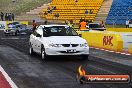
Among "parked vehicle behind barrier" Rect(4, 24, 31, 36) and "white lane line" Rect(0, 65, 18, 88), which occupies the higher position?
"white lane line" Rect(0, 65, 18, 88)

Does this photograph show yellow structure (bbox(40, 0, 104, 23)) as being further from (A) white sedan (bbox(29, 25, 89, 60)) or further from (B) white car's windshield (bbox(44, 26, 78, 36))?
(A) white sedan (bbox(29, 25, 89, 60))

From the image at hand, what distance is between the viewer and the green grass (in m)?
72.8

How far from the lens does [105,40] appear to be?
24703 millimetres

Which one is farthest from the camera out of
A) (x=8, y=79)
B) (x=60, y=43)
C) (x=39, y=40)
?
(x=39, y=40)

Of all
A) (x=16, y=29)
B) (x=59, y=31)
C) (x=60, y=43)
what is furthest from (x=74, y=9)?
(x=60, y=43)

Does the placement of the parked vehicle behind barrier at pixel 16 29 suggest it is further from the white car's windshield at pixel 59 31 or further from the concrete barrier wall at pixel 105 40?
the white car's windshield at pixel 59 31

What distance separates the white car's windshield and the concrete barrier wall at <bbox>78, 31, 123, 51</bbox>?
550 cm

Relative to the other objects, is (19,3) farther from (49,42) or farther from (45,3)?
(49,42)

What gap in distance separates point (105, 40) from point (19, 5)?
52.6 m

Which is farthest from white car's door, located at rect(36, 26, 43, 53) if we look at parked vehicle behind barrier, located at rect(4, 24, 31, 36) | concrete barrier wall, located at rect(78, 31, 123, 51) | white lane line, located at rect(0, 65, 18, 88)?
parked vehicle behind barrier, located at rect(4, 24, 31, 36)

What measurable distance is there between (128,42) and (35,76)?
43.8 feet

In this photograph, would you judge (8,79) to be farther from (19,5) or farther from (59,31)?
(19,5)

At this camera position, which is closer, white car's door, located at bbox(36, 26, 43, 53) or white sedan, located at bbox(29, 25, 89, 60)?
white sedan, located at bbox(29, 25, 89, 60)

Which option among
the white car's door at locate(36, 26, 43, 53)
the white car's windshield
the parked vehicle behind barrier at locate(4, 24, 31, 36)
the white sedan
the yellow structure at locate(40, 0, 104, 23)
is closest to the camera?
the white sedan
